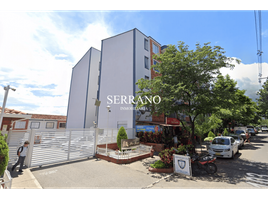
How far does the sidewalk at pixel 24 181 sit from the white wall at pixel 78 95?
18853 mm

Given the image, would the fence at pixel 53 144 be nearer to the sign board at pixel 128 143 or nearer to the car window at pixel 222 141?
the sign board at pixel 128 143

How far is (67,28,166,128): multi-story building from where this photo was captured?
19188mm

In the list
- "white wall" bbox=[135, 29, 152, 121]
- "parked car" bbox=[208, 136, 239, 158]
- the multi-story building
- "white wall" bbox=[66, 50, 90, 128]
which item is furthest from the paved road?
"white wall" bbox=[66, 50, 90, 128]

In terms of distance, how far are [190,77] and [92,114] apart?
67.9 ft

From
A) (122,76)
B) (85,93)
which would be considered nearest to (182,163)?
(122,76)

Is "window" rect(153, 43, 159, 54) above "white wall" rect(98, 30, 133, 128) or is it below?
above

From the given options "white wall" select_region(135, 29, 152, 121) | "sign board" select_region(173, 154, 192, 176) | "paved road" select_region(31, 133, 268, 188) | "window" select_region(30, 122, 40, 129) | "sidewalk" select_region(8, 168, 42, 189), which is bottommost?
"paved road" select_region(31, 133, 268, 188)

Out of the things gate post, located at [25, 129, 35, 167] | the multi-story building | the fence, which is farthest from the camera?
the multi-story building

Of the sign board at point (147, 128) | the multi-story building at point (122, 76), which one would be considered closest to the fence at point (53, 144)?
the sign board at point (147, 128)

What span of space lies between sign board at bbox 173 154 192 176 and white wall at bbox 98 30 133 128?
1079 centimetres

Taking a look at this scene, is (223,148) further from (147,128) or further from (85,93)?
(85,93)

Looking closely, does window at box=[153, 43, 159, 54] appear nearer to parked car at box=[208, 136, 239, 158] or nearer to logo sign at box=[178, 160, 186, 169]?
parked car at box=[208, 136, 239, 158]
